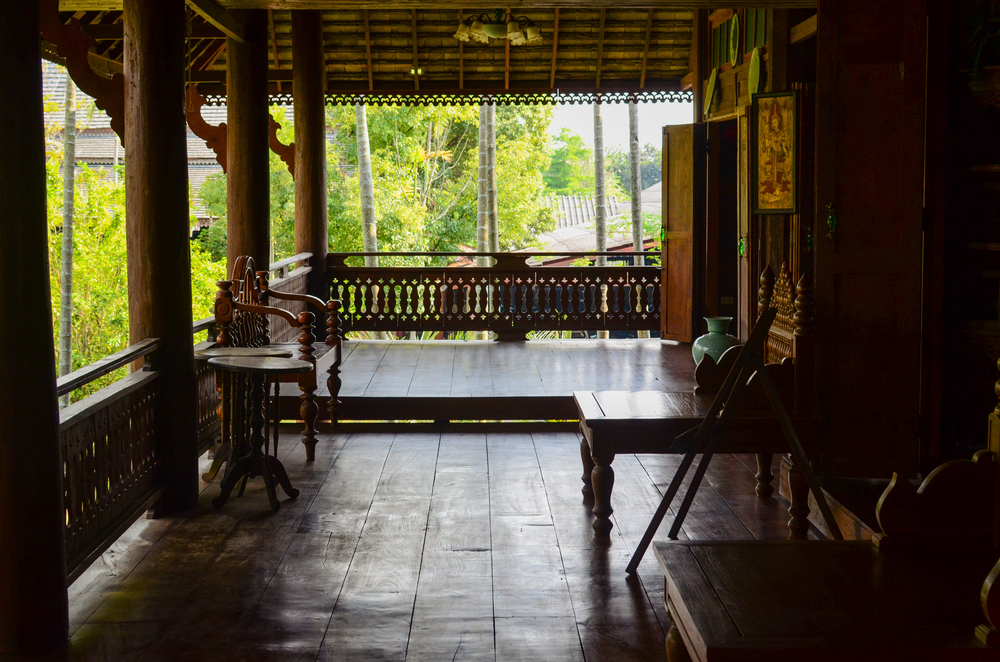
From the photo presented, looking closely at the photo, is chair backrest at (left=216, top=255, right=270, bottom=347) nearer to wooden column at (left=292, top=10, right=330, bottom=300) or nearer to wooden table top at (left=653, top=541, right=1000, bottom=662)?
wooden table top at (left=653, top=541, right=1000, bottom=662)

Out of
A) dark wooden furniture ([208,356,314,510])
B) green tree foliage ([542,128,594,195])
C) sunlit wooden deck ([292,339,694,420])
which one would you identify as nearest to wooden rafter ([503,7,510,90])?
sunlit wooden deck ([292,339,694,420])

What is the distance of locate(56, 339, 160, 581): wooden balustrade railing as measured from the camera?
10.6 feet

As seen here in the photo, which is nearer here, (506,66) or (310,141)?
(310,141)

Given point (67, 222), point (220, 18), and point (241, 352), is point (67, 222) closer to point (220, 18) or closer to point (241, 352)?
point (220, 18)

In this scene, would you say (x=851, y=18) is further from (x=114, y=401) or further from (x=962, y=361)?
(x=114, y=401)

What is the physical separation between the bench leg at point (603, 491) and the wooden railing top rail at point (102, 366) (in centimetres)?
182

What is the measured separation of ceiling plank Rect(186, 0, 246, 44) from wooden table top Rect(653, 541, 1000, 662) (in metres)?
4.27

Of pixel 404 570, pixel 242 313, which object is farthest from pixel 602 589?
pixel 242 313

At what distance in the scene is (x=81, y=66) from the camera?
4.98 metres

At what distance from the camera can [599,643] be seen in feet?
9.34

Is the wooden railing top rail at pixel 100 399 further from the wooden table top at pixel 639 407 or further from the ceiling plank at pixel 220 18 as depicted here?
the ceiling plank at pixel 220 18

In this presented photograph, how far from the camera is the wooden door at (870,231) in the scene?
387cm

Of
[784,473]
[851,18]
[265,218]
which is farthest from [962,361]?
[265,218]

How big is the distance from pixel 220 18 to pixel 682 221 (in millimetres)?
4254
